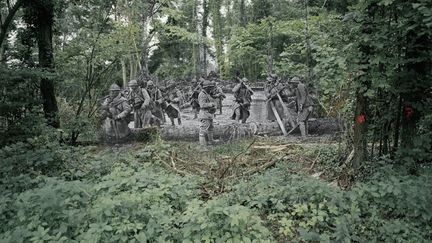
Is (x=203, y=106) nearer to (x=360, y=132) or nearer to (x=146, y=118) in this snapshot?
(x=146, y=118)

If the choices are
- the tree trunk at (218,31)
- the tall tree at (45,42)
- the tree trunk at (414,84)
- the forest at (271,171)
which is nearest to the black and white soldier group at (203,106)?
the forest at (271,171)

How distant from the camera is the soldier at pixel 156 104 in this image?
1112 centimetres

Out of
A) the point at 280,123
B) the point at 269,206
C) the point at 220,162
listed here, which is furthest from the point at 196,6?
the point at 269,206

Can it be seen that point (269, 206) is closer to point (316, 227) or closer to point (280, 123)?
point (316, 227)

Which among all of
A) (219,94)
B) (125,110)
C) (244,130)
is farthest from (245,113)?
(125,110)

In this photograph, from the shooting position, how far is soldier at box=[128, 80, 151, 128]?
35.4 ft

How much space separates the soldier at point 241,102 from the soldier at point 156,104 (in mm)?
2443

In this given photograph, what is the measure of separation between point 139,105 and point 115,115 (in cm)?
121

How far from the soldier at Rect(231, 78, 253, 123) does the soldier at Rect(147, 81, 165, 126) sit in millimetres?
2443

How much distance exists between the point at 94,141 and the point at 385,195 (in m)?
7.98

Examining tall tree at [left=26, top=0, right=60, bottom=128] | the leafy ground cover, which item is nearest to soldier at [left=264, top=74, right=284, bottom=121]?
the leafy ground cover

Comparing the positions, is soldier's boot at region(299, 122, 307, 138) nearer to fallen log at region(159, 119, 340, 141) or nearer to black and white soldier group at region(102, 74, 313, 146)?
black and white soldier group at region(102, 74, 313, 146)

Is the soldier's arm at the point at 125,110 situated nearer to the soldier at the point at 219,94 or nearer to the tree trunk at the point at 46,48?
the tree trunk at the point at 46,48

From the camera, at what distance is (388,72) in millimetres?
4727
